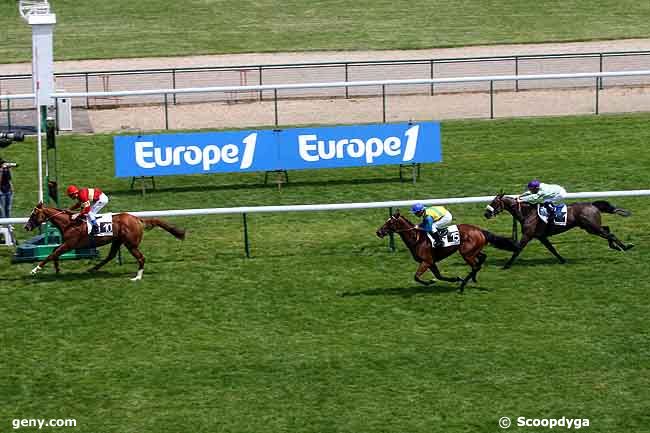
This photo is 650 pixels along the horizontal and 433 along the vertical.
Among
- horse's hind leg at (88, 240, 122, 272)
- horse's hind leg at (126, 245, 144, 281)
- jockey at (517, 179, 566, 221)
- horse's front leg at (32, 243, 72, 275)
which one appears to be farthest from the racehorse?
horse's front leg at (32, 243, 72, 275)

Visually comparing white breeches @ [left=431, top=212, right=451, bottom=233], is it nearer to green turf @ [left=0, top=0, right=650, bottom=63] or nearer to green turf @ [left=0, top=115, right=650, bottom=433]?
green turf @ [left=0, top=115, right=650, bottom=433]

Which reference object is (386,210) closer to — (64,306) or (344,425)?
(64,306)

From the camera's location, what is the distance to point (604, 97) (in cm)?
3331

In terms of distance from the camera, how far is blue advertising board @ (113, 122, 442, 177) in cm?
2658

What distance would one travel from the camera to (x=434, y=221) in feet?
65.1

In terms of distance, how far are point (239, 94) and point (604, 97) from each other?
9.34 metres


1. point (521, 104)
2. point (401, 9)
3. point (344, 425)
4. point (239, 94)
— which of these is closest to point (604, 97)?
point (521, 104)

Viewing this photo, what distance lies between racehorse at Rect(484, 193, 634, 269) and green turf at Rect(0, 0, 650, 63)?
22.1 m

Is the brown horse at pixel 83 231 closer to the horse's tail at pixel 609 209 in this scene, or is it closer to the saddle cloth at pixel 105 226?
the saddle cloth at pixel 105 226

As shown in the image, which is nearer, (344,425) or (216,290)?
(344,425)

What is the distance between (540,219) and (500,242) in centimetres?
114

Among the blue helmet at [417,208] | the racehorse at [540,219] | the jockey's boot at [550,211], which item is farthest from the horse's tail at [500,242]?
the blue helmet at [417,208]

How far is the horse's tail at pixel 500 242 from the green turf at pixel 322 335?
52 cm

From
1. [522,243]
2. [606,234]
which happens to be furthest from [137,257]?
[606,234]
